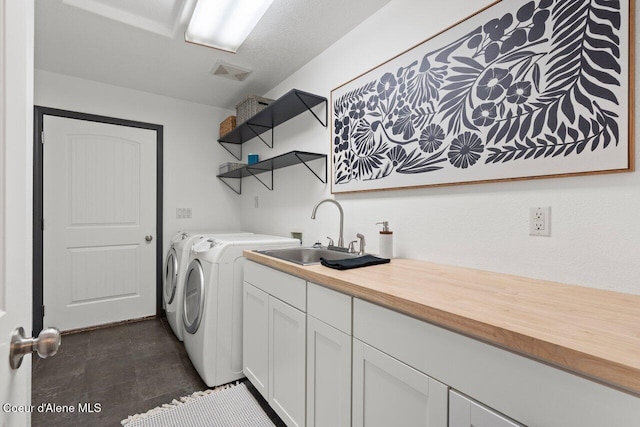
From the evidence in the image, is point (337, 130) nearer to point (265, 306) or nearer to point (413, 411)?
point (265, 306)

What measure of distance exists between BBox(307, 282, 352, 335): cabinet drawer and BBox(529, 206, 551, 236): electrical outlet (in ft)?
2.51

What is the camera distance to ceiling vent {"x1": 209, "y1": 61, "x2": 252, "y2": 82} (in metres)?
2.50

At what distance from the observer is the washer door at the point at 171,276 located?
2.66 metres

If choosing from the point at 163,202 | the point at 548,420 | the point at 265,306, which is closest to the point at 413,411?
the point at 548,420

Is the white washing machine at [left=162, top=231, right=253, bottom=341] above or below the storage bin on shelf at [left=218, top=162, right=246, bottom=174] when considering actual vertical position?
below

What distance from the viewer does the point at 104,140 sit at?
2914 mm

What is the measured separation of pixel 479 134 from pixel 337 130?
0.98 meters

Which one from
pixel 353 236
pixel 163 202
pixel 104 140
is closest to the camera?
pixel 353 236

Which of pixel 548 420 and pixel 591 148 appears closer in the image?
pixel 548 420

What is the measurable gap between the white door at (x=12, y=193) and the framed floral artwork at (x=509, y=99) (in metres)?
1.46

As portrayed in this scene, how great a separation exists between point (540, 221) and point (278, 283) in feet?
3.87

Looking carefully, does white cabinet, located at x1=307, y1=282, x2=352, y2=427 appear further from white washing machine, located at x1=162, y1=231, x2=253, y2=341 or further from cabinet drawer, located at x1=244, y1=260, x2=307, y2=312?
white washing machine, located at x1=162, y1=231, x2=253, y2=341

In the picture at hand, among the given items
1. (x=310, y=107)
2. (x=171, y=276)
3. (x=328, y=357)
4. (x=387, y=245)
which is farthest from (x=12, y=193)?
(x=171, y=276)

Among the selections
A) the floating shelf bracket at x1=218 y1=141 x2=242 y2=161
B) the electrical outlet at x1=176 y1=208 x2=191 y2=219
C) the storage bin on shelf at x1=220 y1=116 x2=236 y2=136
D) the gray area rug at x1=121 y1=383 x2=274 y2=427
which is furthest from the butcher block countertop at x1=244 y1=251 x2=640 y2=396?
the floating shelf bracket at x1=218 y1=141 x2=242 y2=161
